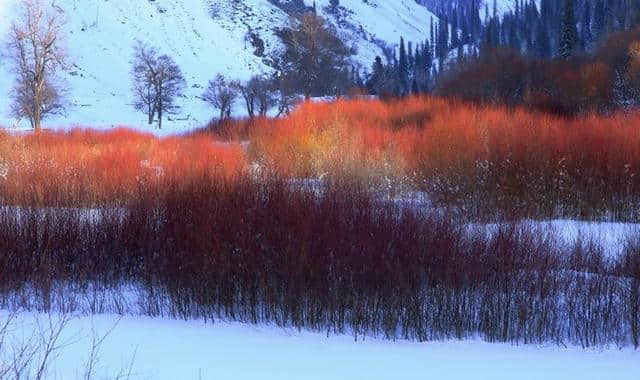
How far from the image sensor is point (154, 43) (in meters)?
64.2

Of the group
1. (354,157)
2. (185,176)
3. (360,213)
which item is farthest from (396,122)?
(360,213)

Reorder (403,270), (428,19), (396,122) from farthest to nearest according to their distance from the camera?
(428,19), (396,122), (403,270)

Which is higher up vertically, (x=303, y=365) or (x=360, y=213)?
(x=360, y=213)

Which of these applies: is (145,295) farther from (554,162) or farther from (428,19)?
(428,19)

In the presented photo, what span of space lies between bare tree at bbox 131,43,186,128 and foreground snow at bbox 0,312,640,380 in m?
39.3

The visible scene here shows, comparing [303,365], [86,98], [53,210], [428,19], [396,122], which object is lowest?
[303,365]

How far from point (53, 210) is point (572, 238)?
709 centimetres

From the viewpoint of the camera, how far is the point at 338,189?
7.99 metres

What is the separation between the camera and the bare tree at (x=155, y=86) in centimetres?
4522

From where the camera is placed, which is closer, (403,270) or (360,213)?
(403,270)

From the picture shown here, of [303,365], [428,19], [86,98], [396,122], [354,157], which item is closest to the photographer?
[303,365]

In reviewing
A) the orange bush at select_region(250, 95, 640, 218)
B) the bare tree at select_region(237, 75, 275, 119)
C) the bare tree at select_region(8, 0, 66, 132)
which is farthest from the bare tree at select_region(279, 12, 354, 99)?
the orange bush at select_region(250, 95, 640, 218)

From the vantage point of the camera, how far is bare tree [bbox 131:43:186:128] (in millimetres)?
45219

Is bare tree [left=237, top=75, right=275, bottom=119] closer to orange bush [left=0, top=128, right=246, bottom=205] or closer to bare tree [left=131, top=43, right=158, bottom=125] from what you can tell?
bare tree [left=131, top=43, right=158, bottom=125]
